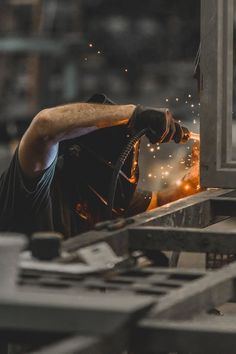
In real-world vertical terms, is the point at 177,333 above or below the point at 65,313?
below

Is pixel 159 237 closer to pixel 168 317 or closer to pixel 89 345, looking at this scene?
pixel 168 317

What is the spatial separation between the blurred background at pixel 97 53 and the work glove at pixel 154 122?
763 inches

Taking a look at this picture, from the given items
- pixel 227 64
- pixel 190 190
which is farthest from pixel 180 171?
pixel 227 64

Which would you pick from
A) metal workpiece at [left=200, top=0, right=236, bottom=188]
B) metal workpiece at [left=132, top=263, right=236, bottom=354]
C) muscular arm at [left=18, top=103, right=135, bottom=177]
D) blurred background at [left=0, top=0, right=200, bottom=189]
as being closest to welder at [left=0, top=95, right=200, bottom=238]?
muscular arm at [left=18, top=103, right=135, bottom=177]

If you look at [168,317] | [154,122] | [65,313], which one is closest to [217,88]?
[154,122]

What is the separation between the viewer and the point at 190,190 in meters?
6.02

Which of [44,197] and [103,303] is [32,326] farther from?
[44,197]

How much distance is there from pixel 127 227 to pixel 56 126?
126 cm

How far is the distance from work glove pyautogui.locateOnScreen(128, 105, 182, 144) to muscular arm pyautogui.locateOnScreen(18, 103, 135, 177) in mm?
88

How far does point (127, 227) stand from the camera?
431cm

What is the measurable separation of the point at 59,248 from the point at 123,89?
2390cm

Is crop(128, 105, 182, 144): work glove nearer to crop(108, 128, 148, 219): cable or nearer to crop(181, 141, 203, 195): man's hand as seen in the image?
crop(108, 128, 148, 219): cable

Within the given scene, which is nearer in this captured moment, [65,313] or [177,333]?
[65,313]

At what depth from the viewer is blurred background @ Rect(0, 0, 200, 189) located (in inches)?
1029
